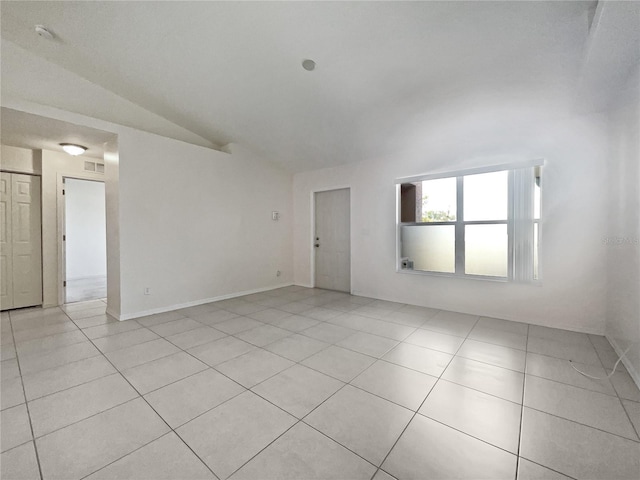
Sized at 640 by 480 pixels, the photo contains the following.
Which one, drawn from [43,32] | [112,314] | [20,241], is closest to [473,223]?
[112,314]

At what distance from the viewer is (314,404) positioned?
1853mm

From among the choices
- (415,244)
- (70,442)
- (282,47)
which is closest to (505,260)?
(415,244)

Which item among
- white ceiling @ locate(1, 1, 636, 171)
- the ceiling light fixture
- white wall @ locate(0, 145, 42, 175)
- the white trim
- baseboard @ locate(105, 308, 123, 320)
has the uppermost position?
the ceiling light fixture

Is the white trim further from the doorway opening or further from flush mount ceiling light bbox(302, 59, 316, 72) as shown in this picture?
the doorway opening

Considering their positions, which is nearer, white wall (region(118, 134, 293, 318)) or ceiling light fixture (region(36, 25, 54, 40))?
ceiling light fixture (region(36, 25, 54, 40))

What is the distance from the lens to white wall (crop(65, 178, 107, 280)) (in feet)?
23.0

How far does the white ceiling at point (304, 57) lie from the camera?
2.31 meters

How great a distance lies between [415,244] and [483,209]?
111 centimetres

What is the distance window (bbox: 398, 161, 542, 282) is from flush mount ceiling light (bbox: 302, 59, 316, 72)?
2.27 meters

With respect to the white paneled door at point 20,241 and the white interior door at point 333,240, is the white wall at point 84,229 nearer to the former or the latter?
the white paneled door at point 20,241

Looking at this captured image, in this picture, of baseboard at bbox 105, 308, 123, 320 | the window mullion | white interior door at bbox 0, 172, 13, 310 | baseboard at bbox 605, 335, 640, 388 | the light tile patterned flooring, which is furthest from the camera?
white interior door at bbox 0, 172, 13, 310

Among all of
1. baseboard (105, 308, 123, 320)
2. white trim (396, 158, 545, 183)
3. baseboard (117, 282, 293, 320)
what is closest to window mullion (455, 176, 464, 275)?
white trim (396, 158, 545, 183)

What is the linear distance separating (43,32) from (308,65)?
9.48 feet

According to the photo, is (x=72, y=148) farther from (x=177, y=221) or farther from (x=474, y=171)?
(x=474, y=171)
